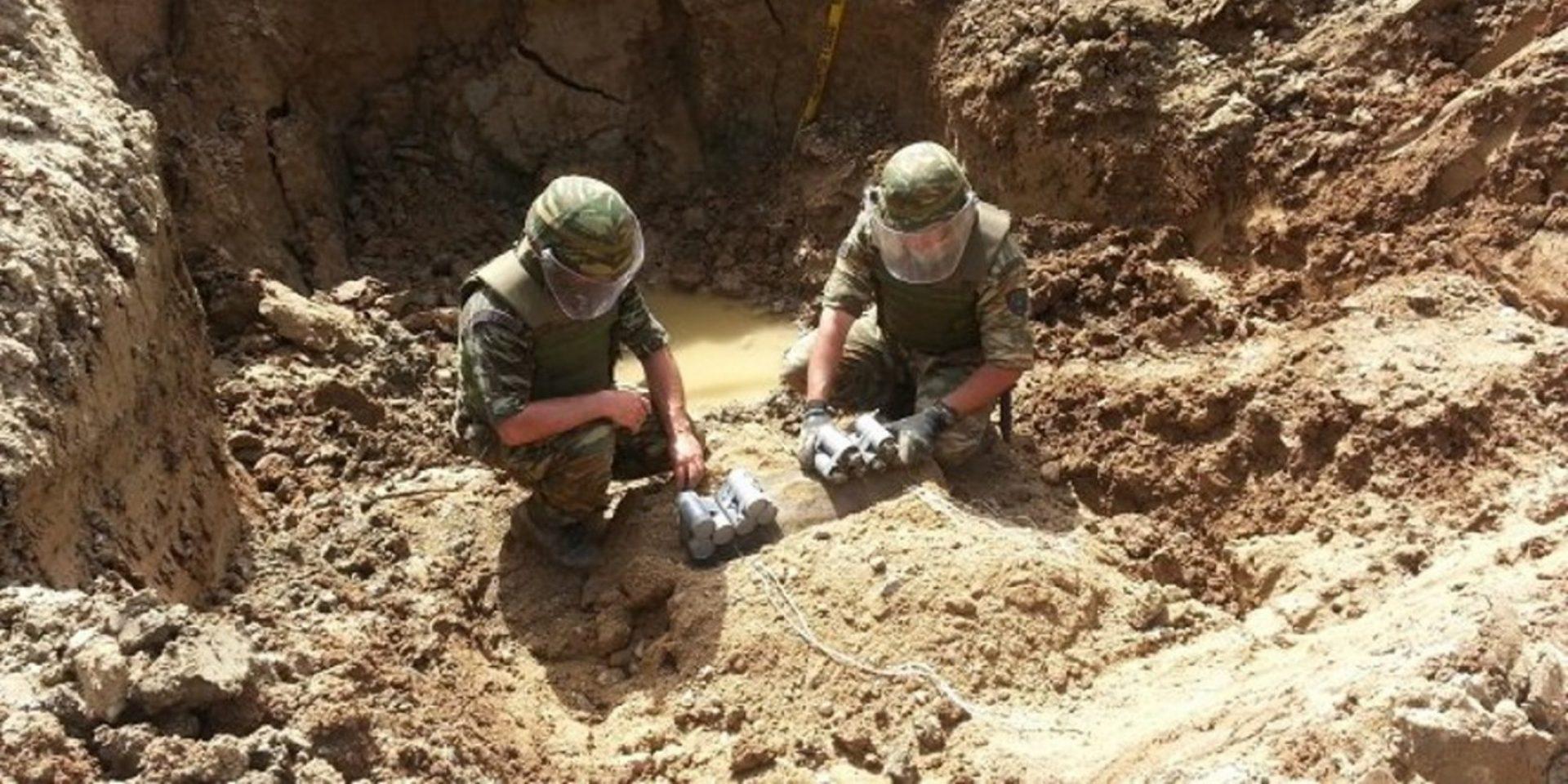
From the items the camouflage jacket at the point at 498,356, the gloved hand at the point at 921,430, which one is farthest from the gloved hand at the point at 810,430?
the camouflage jacket at the point at 498,356

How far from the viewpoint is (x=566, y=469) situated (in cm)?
525

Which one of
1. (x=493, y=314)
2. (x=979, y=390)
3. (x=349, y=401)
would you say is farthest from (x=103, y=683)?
(x=979, y=390)

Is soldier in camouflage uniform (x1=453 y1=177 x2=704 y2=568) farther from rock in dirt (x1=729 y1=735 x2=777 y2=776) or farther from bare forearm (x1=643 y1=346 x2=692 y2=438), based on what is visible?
rock in dirt (x1=729 y1=735 x2=777 y2=776)

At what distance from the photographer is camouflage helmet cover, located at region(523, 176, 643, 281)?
4.96 meters

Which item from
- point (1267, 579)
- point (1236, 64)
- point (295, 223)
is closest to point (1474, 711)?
point (1267, 579)

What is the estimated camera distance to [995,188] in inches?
288

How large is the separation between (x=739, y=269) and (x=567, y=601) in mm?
3029

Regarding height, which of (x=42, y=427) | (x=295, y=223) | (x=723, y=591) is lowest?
(x=723, y=591)

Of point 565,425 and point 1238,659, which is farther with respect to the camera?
point 565,425

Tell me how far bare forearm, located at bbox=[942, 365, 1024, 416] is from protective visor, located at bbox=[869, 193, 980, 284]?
0.39 m

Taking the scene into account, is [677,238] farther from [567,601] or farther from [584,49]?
[567,601]

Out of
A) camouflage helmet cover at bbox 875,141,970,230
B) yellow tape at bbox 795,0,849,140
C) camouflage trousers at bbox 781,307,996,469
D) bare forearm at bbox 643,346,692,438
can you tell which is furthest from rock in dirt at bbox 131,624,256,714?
yellow tape at bbox 795,0,849,140

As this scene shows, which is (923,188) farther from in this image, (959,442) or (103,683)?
(103,683)

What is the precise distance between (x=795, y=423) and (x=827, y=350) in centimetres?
71
